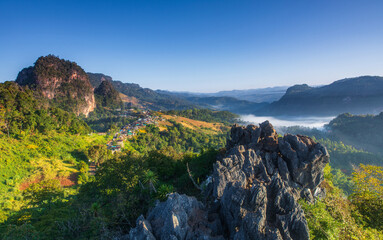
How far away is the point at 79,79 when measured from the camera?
16488 centimetres

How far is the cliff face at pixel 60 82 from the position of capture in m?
132

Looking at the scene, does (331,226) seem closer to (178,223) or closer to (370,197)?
(178,223)

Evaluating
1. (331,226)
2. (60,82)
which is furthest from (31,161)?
(60,82)

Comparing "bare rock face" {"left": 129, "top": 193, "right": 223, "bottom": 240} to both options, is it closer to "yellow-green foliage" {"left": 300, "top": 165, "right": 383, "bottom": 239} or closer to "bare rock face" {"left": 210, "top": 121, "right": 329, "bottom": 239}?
"bare rock face" {"left": 210, "top": 121, "right": 329, "bottom": 239}

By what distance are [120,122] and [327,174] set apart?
126784 mm

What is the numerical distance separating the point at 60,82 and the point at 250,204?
595 ft

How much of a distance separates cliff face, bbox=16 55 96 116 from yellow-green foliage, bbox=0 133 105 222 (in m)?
96.6

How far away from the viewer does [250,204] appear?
11.5m

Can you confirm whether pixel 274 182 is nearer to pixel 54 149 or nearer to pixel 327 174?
pixel 327 174

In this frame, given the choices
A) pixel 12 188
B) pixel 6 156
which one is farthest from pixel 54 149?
pixel 12 188

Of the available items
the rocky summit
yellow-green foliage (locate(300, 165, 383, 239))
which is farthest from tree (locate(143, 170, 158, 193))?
yellow-green foliage (locate(300, 165, 383, 239))

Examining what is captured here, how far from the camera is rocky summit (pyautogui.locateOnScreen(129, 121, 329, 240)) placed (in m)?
9.87

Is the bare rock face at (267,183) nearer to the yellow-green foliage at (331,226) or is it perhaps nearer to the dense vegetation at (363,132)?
the yellow-green foliage at (331,226)

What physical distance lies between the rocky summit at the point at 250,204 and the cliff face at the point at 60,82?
15328cm
